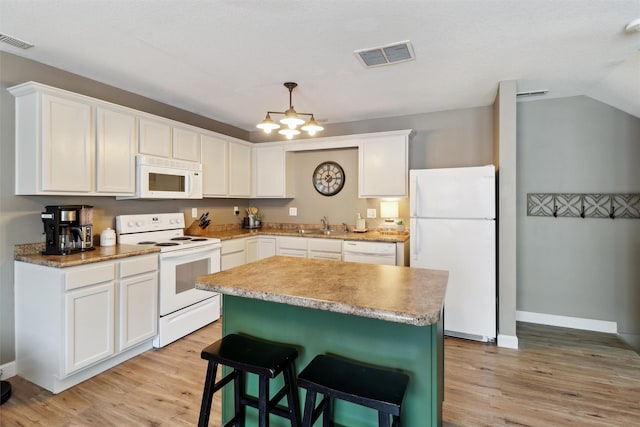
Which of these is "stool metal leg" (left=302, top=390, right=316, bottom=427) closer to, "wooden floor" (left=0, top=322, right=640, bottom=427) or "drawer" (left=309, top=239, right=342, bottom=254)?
"wooden floor" (left=0, top=322, right=640, bottom=427)

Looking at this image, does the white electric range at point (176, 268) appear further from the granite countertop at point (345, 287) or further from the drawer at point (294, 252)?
the granite countertop at point (345, 287)

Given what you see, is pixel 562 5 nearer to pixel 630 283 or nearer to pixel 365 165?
pixel 365 165

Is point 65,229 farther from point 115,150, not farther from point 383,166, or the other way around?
point 383,166

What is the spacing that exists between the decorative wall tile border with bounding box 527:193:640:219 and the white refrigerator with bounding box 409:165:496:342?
0.99m

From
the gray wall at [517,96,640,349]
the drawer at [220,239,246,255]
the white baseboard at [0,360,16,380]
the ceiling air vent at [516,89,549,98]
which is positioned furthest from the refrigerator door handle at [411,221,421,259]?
the white baseboard at [0,360,16,380]

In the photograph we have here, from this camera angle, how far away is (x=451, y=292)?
10.2ft

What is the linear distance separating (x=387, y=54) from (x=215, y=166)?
8.28 feet

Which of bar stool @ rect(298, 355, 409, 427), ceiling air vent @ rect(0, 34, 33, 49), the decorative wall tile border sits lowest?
bar stool @ rect(298, 355, 409, 427)

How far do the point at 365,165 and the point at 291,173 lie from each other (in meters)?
1.24

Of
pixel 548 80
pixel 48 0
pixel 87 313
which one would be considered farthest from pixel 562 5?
pixel 87 313

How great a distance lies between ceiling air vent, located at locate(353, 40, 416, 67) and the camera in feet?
7.42

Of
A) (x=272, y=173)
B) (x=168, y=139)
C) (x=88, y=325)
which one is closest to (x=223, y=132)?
(x=272, y=173)

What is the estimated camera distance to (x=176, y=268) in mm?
2988

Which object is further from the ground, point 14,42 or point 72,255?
point 14,42
